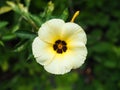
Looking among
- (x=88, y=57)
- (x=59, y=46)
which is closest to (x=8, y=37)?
(x=59, y=46)

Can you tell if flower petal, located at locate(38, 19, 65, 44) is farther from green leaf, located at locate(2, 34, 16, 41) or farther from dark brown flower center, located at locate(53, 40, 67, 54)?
green leaf, located at locate(2, 34, 16, 41)

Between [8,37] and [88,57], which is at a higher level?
[8,37]

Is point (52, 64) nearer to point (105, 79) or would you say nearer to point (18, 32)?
point (18, 32)

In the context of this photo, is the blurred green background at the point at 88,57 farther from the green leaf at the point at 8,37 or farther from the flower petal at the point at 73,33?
the flower petal at the point at 73,33

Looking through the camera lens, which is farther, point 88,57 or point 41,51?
point 88,57

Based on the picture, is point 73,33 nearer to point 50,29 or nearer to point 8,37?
point 50,29

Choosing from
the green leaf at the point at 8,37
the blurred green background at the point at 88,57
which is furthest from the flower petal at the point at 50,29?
the blurred green background at the point at 88,57

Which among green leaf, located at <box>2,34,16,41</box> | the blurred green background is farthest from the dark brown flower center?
the blurred green background
